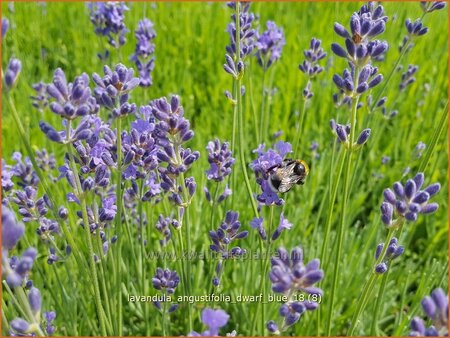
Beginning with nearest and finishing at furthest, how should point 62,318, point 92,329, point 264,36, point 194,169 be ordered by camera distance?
point 92,329
point 62,318
point 264,36
point 194,169

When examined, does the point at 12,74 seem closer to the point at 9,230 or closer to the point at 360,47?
the point at 9,230

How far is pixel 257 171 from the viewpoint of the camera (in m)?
1.61

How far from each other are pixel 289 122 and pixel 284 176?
7.09ft

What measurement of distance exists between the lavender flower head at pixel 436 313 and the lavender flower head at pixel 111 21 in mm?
2174

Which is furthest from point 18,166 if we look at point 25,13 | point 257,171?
point 25,13

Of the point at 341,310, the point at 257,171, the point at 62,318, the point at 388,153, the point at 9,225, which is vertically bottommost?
the point at 341,310

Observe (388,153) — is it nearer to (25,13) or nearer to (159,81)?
(159,81)

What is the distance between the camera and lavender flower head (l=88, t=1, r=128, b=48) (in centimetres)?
271

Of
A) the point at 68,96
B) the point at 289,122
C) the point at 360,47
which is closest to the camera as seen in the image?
the point at 68,96

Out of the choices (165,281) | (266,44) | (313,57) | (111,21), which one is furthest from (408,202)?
(111,21)

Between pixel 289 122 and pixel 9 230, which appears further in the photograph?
pixel 289 122

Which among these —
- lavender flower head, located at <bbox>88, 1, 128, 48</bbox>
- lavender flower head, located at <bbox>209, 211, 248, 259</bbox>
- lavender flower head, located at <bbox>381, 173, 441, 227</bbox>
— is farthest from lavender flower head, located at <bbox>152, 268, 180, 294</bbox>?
lavender flower head, located at <bbox>88, 1, 128, 48</bbox>

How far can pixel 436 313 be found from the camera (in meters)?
1.00

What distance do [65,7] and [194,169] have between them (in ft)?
9.46
